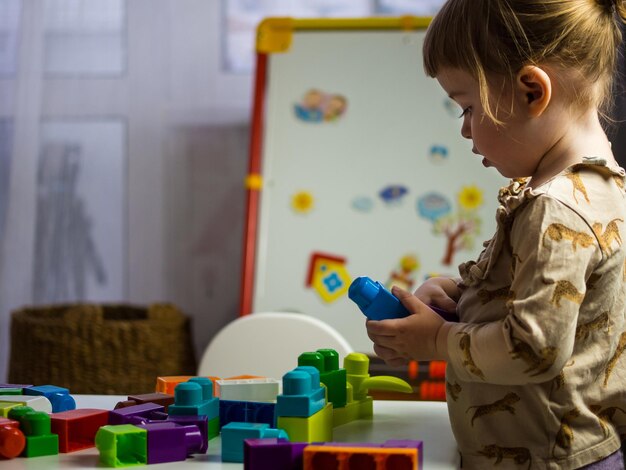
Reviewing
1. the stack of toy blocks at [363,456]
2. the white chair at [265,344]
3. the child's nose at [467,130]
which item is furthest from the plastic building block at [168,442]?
the white chair at [265,344]

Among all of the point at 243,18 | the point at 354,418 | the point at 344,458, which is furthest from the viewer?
the point at 243,18

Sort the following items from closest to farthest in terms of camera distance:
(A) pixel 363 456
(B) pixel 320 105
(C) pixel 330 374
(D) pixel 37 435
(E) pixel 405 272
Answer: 1. (A) pixel 363 456
2. (D) pixel 37 435
3. (C) pixel 330 374
4. (E) pixel 405 272
5. (B) pixel 320 105

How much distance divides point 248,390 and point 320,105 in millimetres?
1388

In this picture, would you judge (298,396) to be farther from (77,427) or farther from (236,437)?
(77,427)

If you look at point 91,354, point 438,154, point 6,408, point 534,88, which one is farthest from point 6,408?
point 438,154

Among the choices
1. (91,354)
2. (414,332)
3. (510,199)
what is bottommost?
(91,354)

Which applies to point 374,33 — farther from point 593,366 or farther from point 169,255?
point 593,366

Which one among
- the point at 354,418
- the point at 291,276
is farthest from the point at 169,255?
the point at 354,418

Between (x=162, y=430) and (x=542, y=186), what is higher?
(x=542, y=186)

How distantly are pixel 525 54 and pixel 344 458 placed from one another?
378 mm

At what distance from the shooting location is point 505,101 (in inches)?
29.8

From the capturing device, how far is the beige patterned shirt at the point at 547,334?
64 cm

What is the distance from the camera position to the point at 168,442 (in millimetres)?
633

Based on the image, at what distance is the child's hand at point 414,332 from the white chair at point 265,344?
22.3 inches
